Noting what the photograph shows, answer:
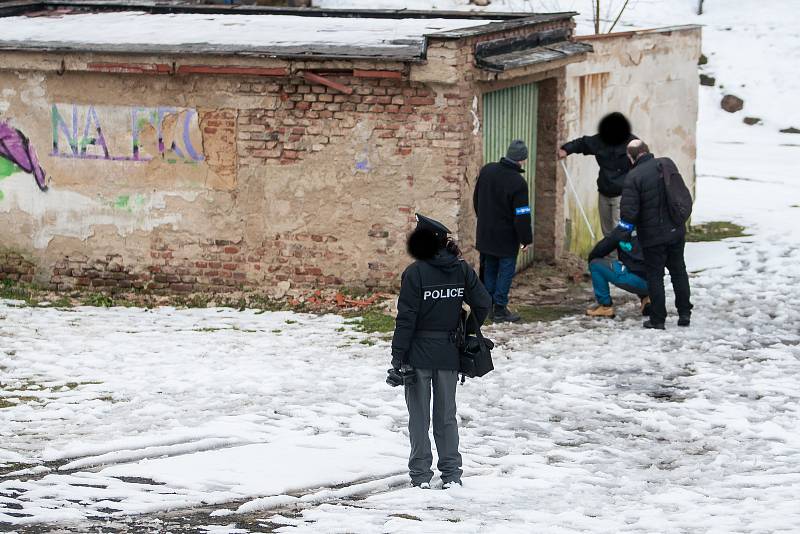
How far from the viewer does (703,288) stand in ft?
45.0

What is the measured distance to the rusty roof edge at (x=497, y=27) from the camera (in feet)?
39.5

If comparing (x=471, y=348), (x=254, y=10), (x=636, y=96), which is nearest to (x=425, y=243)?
(x=471, y=348)

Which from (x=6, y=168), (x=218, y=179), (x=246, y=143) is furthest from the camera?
(x=6, y=168)

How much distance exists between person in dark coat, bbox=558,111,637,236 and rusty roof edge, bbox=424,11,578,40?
50.6 inches

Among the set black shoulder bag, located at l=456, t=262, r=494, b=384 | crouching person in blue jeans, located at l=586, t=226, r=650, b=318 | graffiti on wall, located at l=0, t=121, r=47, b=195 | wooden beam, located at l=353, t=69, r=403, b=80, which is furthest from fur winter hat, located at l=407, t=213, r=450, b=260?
graffiti on wall, located at l=0, t=121, r=47, b=195

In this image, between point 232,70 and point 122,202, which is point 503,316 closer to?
point 232,70

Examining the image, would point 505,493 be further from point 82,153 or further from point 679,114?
point 679,114

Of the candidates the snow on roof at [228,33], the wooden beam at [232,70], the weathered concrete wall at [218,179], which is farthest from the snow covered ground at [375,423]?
the snow on roof at [228,33]

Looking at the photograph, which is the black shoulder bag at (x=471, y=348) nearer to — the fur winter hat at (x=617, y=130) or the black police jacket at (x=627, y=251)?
the black police jacket at (x=627, y=251)

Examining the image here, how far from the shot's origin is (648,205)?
38.3 feet

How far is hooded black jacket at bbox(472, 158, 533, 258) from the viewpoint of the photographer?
39.3 ft

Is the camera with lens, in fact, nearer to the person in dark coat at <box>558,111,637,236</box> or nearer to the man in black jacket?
the man in black jacket

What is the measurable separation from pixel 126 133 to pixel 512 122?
407cm

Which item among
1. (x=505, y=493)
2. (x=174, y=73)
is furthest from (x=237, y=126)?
(x=505, y=493)
